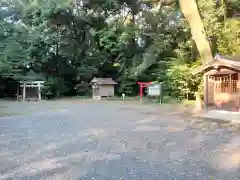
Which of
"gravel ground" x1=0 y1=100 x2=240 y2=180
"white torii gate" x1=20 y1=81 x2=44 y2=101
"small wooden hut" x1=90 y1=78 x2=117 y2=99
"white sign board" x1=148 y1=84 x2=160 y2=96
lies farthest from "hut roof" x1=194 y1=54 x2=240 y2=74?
"white torii gate" x1=20 y1=81 x2=44 y2=101

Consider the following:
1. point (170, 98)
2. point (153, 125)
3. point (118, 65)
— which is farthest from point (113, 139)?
point (118, 65)

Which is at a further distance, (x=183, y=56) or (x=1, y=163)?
(x=183, y=56)

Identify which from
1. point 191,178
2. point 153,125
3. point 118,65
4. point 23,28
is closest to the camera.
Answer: point 191,178

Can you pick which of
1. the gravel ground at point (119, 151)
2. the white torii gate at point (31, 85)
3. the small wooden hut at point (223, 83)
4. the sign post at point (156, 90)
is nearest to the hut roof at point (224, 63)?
the small wooden hut at point (223, 83)

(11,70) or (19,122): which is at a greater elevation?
(11,70)

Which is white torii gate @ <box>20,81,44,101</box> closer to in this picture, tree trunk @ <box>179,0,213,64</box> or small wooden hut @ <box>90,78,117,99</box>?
small wooden hut @ <box>90,78,117,99</box>

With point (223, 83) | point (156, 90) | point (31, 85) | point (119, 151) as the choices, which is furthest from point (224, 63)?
point (31, 85)

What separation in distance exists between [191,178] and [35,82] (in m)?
16.3

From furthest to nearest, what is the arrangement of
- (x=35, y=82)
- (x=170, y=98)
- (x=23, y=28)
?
(x=23, y=28) < (x=35, y=82) < (x=170, y=98)

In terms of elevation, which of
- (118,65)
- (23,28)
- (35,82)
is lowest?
(35,82)

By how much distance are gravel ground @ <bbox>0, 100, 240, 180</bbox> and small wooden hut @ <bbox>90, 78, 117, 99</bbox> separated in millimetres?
11402

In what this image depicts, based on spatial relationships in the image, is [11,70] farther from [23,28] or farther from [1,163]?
[1,163]

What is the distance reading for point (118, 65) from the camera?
21.8 meters

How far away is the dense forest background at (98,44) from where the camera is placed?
1792cm
